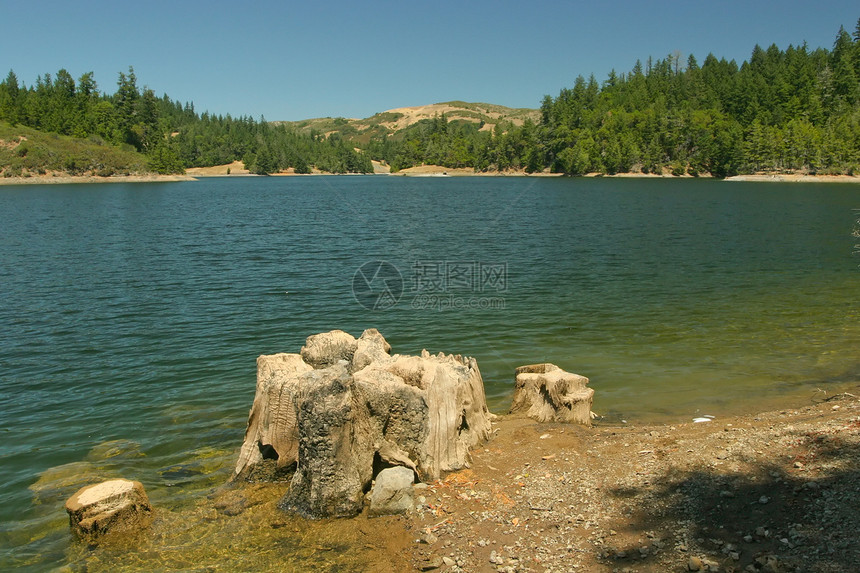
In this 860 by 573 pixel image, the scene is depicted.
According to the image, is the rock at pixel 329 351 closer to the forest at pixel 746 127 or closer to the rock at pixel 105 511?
the rock at pixel 105 511

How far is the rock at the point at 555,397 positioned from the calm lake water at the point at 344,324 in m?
1.60

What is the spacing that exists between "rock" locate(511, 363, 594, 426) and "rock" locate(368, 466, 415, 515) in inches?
156

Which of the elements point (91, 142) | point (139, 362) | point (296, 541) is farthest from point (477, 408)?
point (91, 142)

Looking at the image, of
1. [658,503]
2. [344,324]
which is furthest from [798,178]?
[658,503]

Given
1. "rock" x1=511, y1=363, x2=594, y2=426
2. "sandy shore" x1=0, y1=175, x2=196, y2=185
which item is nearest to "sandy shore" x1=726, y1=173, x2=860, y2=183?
"rock" x1=511, y1=363, x2=594, y2=426

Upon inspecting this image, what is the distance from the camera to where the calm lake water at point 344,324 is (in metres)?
11.9

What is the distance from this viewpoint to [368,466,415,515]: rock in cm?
864

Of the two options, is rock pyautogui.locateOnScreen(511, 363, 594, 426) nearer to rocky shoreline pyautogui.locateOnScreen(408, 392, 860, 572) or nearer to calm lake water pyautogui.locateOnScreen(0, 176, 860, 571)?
rocky shoreline pyautogui.locateOnScreen(408, 392, 860, 572)

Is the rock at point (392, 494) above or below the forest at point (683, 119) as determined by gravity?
below

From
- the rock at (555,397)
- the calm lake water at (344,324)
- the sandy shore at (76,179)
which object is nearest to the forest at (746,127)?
the calm lake water at (344,324)

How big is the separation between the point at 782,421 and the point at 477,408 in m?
5.71

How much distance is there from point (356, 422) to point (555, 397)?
15.1 ft

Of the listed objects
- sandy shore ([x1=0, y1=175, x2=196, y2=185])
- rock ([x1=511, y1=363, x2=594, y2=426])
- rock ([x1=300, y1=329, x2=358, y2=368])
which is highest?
sandy shore ([x1=0, y1=175, x2=196, y2=185])

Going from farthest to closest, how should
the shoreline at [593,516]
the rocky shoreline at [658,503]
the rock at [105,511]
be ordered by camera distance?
the rock at [105,511] < the shoreline at [593,516] < the rocky shoreline at [658,503]
